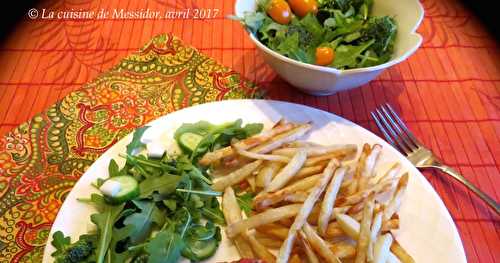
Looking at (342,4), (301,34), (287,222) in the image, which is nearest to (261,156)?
(287,222)

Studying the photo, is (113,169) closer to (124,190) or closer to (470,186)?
(124,190)

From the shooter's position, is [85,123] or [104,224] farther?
[85,123]

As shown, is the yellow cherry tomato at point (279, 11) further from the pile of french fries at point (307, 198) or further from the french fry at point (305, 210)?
the french fry at point (305, 210)

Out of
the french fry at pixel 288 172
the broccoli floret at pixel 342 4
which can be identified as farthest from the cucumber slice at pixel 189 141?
the broccoli floret at pixel 342 4

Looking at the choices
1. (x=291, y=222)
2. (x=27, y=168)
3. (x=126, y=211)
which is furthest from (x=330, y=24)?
(x=27, y=168)

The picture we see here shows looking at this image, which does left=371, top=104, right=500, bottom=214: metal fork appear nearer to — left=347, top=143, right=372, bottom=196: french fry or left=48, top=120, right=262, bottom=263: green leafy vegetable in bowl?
left=347, top=143, right=372, bottom=196: french fry

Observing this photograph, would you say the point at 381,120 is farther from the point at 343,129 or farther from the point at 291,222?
the point at 291,222

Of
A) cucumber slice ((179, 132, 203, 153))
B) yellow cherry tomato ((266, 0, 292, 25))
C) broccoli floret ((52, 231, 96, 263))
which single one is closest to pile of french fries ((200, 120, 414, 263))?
cucumber slice ((179, 132, 203, 153))
